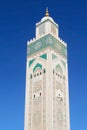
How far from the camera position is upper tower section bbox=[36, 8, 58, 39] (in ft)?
88.7

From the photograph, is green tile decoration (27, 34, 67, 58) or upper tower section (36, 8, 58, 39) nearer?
green tile decoration (27, 34, 67, 58)

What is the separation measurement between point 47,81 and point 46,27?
6.26 m

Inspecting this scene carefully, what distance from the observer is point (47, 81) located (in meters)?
23.9

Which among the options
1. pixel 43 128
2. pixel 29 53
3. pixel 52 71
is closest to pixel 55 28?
pixel 29 53

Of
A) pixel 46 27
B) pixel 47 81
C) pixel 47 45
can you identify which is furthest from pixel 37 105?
pixel 46 27

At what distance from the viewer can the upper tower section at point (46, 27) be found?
27047mm

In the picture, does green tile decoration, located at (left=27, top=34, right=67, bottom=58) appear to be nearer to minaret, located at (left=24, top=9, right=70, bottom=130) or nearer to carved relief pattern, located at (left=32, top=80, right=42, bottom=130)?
minaret, located at (left=24, top=9, right=70, bottom=130)

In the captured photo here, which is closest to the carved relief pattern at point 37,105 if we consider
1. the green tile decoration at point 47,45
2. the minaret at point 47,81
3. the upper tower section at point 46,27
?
the minaret at point 47,81

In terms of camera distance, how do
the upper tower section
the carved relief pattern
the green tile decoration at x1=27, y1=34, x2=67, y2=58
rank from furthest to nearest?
the upper tower section → the green tile decoration at x1=27, y1=34, x2=67, y2=58 → the carved relief pattern

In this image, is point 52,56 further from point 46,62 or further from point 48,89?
point 48,89

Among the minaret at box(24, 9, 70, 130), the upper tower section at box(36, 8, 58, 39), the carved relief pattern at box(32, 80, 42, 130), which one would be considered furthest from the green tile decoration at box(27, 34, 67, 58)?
the carved relief pattern at box(32, 80, 42, 130)

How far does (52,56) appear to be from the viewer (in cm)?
2531

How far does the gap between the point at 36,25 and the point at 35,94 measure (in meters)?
7.87

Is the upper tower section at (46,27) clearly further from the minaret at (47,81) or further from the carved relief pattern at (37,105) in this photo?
the carved relief pattern at (37,105)
